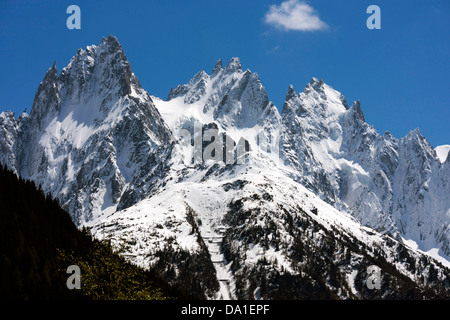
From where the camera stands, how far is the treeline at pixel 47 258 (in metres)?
88.9

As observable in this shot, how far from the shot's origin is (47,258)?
4643 inches

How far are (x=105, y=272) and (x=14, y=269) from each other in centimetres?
2214

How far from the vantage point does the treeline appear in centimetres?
8888
